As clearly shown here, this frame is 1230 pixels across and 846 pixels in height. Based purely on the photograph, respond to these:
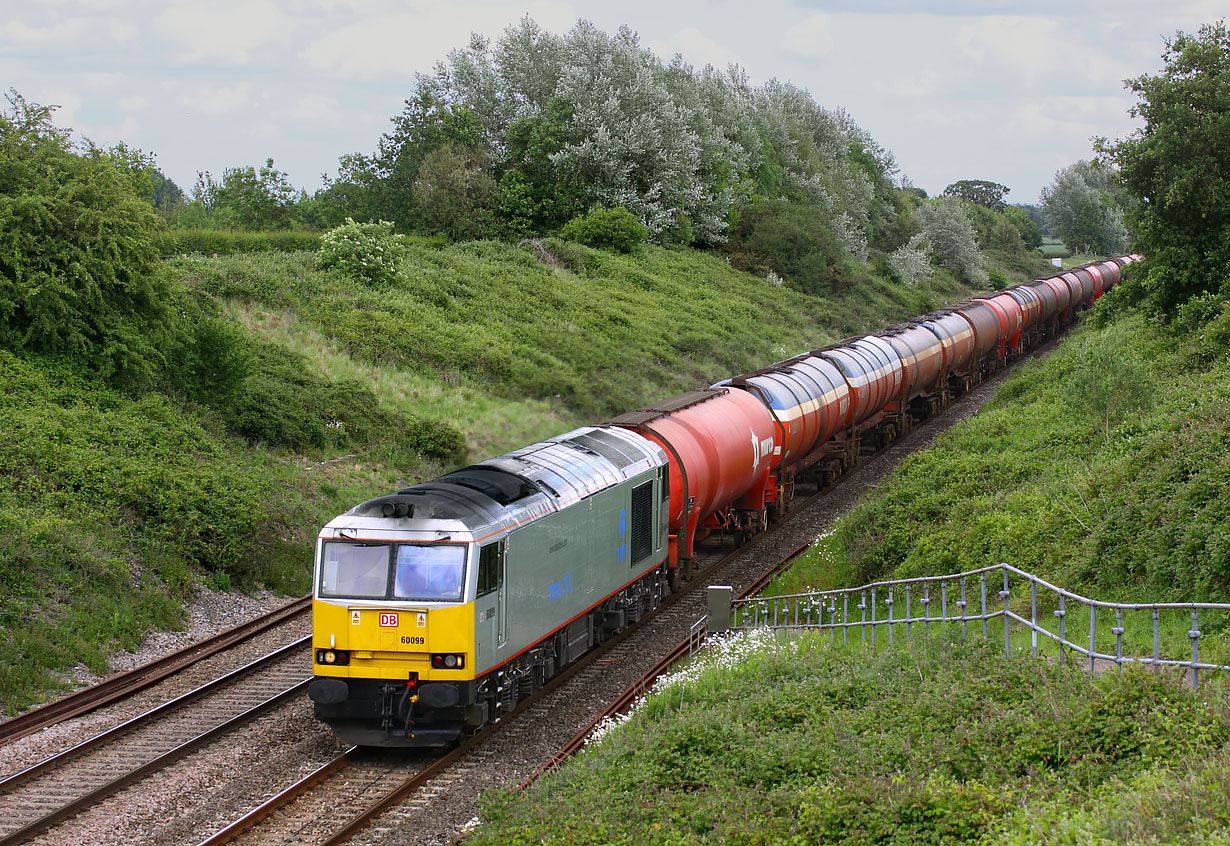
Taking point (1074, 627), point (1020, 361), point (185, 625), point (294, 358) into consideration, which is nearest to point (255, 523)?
point (185, 625)

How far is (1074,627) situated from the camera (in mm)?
12406

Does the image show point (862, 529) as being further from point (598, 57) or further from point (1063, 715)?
point (598, 57)

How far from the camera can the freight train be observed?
13242mm

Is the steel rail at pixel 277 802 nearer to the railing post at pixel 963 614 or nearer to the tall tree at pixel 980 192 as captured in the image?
the railing post at pixel 963 614

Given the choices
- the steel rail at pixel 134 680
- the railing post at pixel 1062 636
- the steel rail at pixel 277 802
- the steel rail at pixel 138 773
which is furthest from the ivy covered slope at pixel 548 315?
the railing post at pixel 1062 636

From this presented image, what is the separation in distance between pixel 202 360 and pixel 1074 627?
21.2m

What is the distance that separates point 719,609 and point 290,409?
47.8 ft

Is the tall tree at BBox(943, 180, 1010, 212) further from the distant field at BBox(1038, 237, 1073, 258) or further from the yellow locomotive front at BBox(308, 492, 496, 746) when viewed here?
the yellow locomotive front at BBox(308, 492, 496, 746)

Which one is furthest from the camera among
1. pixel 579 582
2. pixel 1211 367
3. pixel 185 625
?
pixel 1211 367

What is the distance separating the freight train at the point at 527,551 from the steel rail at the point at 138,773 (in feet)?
6.00

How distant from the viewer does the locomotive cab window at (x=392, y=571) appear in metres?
13.2

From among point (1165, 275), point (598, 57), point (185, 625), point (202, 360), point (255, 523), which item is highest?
point (598, 57)

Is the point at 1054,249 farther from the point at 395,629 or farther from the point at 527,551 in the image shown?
the point at 395,629

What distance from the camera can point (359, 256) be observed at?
40312 mm
